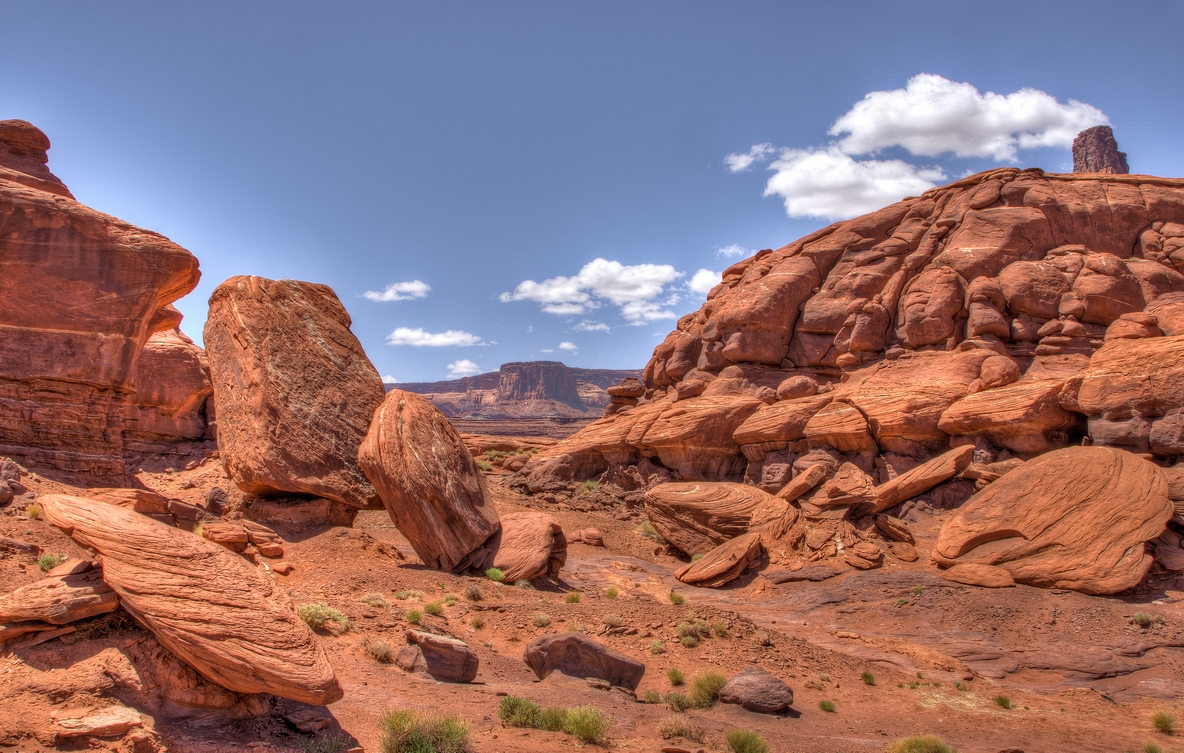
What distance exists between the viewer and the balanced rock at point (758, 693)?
8.73 meters

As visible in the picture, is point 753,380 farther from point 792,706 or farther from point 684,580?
point 792,706

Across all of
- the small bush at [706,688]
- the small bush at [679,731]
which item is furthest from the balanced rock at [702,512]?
the small bush at [679,731]

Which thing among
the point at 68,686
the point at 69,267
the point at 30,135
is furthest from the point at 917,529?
the point at 30,135

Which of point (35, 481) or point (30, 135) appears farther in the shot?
point (30, 135)

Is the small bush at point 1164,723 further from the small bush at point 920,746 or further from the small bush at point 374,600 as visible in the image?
the small bush at point 374,600

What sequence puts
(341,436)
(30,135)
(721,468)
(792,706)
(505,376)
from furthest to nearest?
(505,376), (721,468), (30,135), (341,436), (792,706)

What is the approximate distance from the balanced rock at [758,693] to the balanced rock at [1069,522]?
8.60 metres

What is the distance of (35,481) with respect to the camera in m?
10.6

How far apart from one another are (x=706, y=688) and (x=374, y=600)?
4.48m

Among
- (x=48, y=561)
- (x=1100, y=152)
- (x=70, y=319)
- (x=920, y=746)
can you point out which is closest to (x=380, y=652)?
(x=48, y=561)

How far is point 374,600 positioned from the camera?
9203 millimetres

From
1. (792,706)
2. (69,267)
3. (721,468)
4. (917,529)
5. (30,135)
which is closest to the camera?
(792,706)

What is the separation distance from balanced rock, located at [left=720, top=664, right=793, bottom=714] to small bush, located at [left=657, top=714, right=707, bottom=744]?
5.49 ft

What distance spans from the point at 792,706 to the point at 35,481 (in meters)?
11.6
